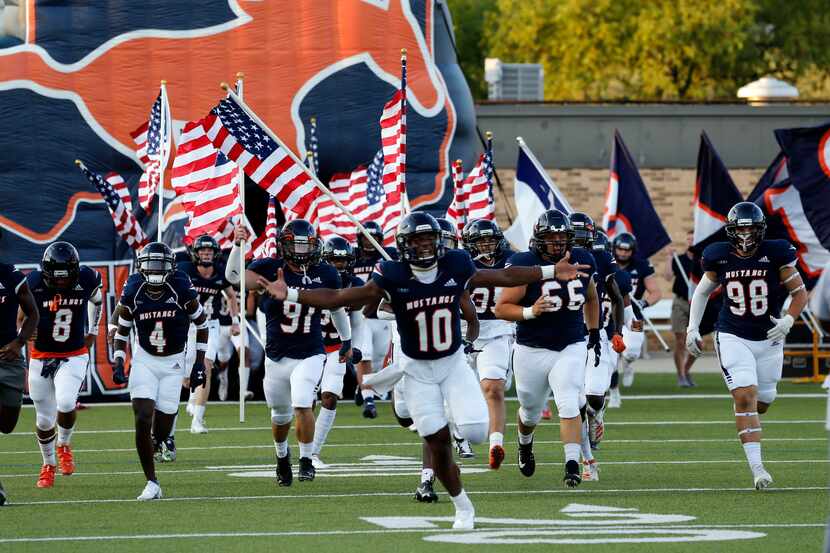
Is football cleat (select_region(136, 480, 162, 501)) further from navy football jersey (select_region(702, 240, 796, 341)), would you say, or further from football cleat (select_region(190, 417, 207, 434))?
football cleat (select_region(190, 417, 207, 434))

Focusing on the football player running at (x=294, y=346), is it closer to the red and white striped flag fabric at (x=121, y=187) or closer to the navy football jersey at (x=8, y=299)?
the navy football jersey at (x=8, y=299)

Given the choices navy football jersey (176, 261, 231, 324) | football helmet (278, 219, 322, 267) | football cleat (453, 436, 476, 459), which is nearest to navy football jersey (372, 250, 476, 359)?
football helmet (278, 219, 322, 267)

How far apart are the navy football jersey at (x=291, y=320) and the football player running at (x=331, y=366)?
586mm

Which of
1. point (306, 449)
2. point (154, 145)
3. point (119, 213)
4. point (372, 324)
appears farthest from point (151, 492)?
point (154, 145)

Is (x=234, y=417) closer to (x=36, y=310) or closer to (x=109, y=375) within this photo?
(x=109, y=375)

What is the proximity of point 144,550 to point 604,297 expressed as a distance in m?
5.79

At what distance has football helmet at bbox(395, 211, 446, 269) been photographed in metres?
9.72

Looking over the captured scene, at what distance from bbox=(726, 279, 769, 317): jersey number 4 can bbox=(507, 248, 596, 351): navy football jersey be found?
1020 mm

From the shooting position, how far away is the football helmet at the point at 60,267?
12.4 m

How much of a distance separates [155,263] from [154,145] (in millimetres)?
8202

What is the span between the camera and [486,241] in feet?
44.6

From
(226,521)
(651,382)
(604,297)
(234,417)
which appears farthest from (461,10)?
(226,521)

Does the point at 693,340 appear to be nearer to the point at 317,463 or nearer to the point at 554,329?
the point at 554,329

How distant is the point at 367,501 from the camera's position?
1091 centimetres
